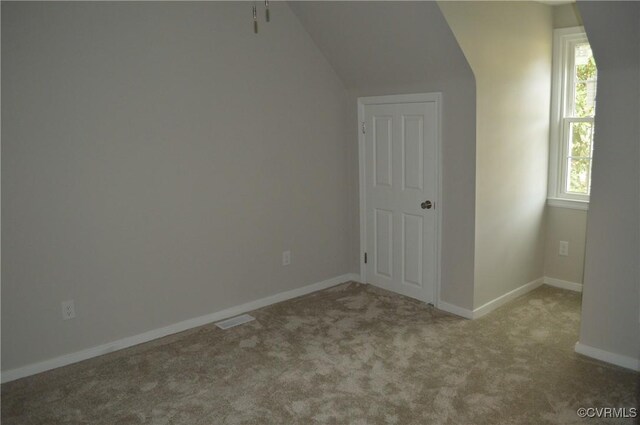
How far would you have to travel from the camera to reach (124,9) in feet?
10.8

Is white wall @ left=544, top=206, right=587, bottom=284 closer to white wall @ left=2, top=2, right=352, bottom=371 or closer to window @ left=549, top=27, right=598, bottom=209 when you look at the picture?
window @ left=549, top=27, right=598, bottom=209

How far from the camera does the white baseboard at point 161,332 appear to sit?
124 inches

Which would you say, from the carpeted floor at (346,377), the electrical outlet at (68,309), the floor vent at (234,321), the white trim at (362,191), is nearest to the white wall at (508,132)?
the carpeted floor at (346,377)

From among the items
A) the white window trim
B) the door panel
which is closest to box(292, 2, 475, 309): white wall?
the door panel

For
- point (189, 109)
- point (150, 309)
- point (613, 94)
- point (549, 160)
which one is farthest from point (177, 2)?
point (549, 160)

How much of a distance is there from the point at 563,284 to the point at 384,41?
267 centimetres

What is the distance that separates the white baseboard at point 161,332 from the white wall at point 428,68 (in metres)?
1.16

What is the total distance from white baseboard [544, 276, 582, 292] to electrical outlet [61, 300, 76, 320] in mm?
3919

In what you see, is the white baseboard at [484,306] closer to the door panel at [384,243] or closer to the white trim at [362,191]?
the door panel at [384,243]

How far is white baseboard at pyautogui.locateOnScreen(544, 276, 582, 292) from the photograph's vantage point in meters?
4.43

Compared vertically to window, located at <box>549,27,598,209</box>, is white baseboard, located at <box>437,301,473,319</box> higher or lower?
lower

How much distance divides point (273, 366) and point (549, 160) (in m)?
2.96

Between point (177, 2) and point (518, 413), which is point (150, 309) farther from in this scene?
point (518, 413)

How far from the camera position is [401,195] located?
429 centimetres
